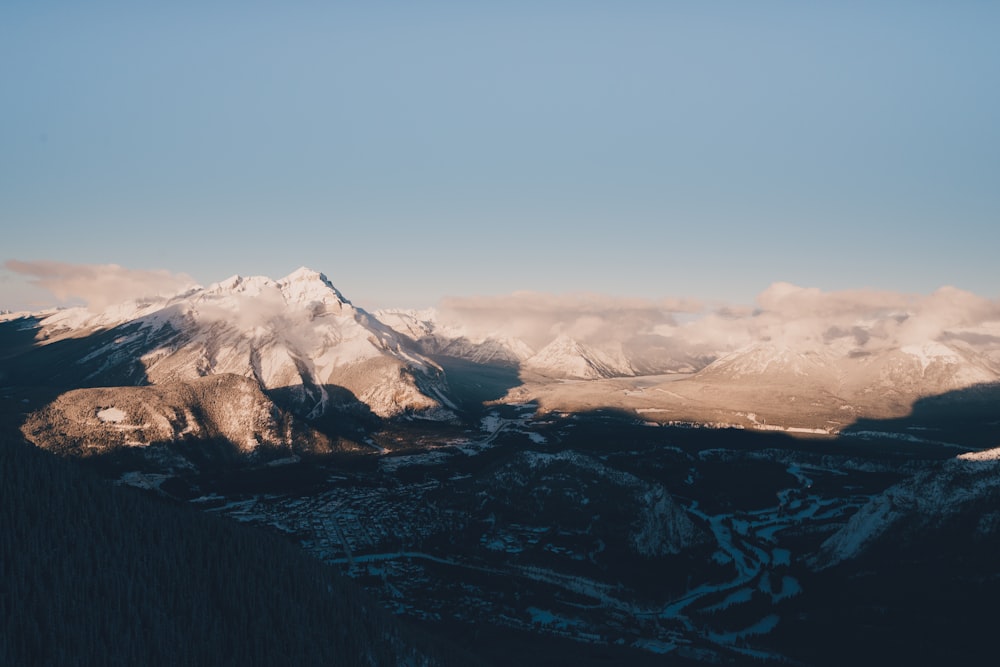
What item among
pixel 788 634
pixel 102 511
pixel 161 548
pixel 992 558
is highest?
pixel 102 511

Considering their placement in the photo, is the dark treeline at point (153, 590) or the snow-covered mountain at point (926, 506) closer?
the dark treeline at point (153, 590)

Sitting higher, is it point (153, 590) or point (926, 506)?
point (153, 590)

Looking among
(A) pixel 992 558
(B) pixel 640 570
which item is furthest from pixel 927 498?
(B) pixel 640 570

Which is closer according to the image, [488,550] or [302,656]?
[302,656]

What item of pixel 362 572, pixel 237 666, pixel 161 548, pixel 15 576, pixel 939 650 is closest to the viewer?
pixel 15 576

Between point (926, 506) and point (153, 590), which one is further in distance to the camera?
point (926, 506)

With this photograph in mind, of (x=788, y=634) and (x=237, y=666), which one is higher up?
(x=237, y=666)

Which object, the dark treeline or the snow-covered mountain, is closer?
the dark treeline

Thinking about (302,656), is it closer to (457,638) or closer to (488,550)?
(457,638)
